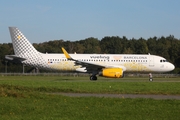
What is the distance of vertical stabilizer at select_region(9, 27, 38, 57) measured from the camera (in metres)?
47.3

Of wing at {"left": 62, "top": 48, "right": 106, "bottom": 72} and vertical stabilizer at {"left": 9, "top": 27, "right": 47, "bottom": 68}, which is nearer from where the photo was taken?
wing at {"left": 62, "top": 48, "right": 106, "bottom": 72}

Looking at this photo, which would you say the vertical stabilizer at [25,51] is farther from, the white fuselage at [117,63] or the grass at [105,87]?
the grass at [105,87]

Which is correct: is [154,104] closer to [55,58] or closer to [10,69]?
[55,58]

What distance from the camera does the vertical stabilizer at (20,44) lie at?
47.3m

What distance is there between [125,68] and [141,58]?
90.9 inches

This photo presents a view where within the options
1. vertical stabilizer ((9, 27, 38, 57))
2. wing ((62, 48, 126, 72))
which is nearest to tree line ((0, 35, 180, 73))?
vertical stabilizer ((9, 27, 38, 57))

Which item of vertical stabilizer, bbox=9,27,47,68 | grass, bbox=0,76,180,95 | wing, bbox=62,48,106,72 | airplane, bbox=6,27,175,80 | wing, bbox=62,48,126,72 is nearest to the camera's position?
grass, bbox=0,76,180,95

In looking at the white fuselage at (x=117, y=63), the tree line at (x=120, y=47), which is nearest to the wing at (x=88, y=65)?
the white fuselage at (x=117, y=63)

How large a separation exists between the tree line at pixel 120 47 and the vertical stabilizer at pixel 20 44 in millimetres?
41664

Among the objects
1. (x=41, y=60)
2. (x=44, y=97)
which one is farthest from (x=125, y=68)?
(x=44, y=97)

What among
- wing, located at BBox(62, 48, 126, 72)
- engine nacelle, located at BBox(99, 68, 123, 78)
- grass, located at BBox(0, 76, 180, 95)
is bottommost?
grass, located at BBox(0, 76, 180, 95)

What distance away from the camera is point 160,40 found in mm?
118375

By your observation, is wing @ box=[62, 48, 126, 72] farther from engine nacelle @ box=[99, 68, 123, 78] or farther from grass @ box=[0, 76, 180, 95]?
grass @ box=[0, 76, 180, 95]

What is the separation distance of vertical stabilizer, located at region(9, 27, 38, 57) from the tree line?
41664mm
